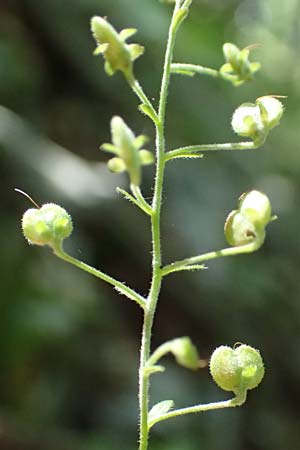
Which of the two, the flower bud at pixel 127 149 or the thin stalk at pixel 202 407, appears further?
the thin stalk at pixel 202 407

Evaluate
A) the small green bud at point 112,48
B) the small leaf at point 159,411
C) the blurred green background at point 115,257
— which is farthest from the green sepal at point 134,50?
the blurred green background at point 115,257

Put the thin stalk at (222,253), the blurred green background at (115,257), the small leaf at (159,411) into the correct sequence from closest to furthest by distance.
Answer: the thin stalk at (222,253) < the small leaf at (159,411) < the blurred green background at (115,257)

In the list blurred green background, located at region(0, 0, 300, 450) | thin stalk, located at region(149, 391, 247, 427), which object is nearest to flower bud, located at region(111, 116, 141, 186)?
thin stalk, located at region(149, 391, 247, 427)

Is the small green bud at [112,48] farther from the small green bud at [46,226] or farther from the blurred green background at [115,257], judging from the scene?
the blurred green background at [115,257]

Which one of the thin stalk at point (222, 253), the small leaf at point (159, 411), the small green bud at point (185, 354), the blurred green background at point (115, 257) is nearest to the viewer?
the small green bud at point (185, 354)

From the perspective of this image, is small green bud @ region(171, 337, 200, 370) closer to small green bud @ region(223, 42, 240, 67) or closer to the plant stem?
the plant stem

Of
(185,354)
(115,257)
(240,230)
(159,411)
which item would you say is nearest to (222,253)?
(240,230)

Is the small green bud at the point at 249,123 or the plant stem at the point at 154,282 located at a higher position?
the small green bud at the point at 249,123

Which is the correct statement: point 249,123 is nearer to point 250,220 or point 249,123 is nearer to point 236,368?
point 250,220
